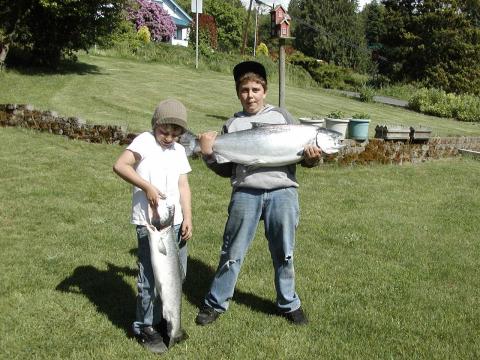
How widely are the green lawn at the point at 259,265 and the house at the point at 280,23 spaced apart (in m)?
6.00

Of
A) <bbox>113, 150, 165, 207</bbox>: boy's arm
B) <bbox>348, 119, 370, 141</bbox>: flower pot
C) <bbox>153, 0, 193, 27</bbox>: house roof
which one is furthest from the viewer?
<bbox>153, 0, 193, 27</bbox>: house roof

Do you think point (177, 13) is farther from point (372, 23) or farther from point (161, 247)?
point (161, 247)

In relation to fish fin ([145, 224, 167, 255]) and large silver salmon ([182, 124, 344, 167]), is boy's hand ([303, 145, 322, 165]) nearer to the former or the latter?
large silver salmon ([182, 124, 344, 167])

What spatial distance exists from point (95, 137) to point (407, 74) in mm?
33581

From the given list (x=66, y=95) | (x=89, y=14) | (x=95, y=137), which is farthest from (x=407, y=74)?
(x=95, y=137)

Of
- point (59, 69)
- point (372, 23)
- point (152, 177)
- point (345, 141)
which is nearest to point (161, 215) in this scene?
point (152, 177)

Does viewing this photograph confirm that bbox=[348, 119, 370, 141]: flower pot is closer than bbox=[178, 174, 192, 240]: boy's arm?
No

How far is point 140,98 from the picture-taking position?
725 inches

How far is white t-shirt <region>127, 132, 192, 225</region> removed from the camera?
3893mm

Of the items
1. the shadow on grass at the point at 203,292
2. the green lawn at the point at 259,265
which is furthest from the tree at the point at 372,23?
the shadow on grass at the point at 203,292

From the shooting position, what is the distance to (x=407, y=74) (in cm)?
4012

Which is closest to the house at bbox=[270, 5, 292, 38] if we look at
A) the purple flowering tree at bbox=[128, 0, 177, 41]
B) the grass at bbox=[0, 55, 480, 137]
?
the grass at bbox=[0, 55, 480, 137]

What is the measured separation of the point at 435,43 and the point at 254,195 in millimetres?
37224

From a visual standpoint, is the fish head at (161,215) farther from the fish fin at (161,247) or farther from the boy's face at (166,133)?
the boy's face at (166,133)
